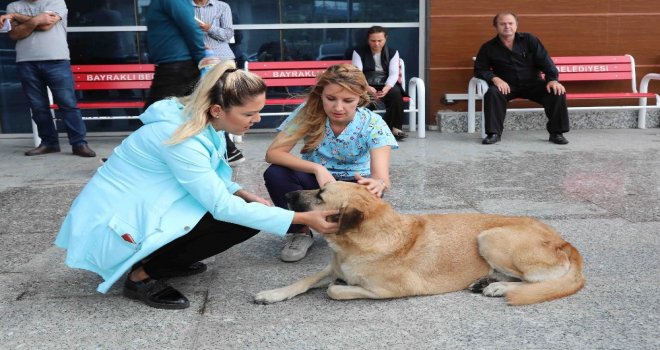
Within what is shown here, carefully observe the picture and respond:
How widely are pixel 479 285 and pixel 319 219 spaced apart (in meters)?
0.99

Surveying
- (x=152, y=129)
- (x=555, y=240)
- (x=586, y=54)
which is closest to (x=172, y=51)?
(x=152, y=129)

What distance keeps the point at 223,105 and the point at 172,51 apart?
298 cm

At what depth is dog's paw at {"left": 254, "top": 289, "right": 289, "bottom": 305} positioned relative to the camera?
3357mm

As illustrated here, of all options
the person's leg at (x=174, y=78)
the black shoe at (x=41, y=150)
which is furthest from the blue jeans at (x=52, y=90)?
the person's leg at (x=174, y=78)

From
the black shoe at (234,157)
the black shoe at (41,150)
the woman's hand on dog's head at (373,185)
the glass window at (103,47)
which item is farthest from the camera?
the glass window at (103,47)

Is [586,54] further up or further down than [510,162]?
further up

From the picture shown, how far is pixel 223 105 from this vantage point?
3.27 metres

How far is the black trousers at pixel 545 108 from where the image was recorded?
8078 mm

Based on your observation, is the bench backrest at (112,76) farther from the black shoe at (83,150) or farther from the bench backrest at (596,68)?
the bench backrest at (596,68)

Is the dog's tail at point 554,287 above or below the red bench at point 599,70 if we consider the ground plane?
below

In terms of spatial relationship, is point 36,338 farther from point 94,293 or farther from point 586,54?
point 586,54

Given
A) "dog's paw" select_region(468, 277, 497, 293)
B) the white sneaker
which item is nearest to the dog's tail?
"dog's paw" select_region(468, 277, 497, 293)

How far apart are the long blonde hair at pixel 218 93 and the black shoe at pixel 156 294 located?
825mm

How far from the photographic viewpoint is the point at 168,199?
325 cm
